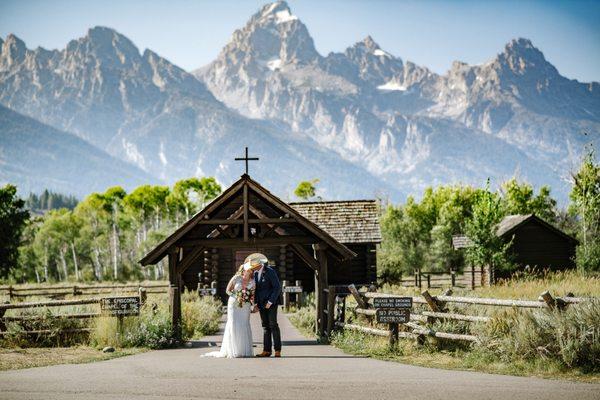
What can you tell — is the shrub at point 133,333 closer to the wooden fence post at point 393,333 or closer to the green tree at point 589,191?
the wooden fence post at point 393,333

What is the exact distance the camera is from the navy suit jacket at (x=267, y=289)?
15438 millimetres

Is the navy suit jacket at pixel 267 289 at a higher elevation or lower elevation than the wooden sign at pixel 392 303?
higher

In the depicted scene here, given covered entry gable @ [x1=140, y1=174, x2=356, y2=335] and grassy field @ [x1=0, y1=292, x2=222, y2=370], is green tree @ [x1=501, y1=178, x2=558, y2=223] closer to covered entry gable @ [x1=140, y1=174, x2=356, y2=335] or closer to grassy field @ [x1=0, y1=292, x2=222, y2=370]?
covered entry gable @ [x1=140, y1=174, x2=356, y2=335]

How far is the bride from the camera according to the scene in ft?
51.7

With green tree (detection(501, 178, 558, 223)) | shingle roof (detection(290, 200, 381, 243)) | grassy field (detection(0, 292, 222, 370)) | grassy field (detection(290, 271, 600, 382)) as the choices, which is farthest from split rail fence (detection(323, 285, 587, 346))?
green tree (detection(501, 178, 558, 223))

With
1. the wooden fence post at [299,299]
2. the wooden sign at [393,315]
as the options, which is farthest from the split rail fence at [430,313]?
the wooden fence post at [299,299]

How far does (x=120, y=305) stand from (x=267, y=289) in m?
4.32

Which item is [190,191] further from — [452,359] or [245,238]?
[452,359]

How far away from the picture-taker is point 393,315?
16.0 meters

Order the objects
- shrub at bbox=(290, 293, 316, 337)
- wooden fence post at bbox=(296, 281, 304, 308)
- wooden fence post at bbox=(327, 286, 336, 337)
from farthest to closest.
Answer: wooden fence post at bbox=(296, 281, 304, 308) → shrub at bbox=(290, 293, 316, 337) → wooden fence post at bbox=(327, 286, 336, 337)

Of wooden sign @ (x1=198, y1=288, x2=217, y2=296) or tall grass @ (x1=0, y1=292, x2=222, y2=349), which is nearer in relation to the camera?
tall grass @ (x1=0, y1=292, x2=222, y2=349)

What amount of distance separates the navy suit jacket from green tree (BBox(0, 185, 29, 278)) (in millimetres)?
44687

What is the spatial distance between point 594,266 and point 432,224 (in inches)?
1919

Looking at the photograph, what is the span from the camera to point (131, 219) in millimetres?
106125
